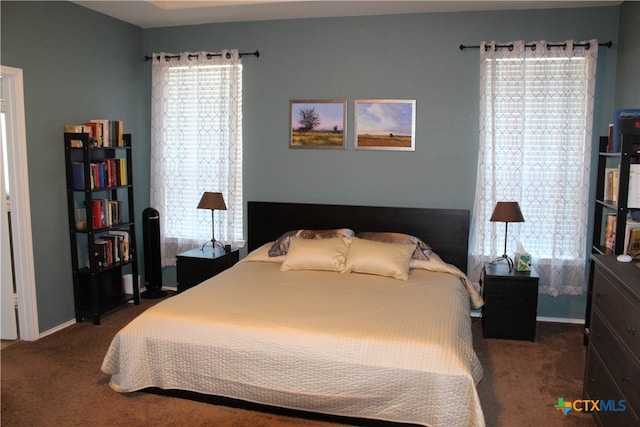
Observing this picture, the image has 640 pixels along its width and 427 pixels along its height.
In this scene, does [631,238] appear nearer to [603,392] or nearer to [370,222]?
[603,392]

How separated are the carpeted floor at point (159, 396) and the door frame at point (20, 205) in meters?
0.23

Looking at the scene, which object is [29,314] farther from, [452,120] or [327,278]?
[452,120]

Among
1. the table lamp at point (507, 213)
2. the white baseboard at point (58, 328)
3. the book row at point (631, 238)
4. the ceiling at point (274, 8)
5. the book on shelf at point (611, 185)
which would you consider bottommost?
the white baseboard at point (58, 328)

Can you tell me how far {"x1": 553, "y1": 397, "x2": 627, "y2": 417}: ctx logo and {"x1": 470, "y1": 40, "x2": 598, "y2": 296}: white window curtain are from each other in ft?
4.79

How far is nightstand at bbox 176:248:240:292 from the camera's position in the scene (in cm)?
450

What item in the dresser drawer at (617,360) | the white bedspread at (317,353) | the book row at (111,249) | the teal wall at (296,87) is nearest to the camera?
the dresser drawer at (617,360)

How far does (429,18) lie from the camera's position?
4.43m

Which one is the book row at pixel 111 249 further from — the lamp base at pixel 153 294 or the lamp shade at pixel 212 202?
the lamp shade at pixel 212 202

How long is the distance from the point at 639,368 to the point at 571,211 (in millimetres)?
2352

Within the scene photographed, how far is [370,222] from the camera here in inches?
182

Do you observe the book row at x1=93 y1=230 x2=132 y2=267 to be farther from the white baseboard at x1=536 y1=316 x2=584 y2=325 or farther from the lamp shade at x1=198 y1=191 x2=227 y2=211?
the white baseboard at x1=536 y1=316 x2=584 y2=325

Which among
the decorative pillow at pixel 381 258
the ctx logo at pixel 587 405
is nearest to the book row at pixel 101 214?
the decorative pillow at pixel 381 258

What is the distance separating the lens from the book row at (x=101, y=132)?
4109 mm

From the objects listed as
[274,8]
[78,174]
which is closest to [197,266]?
[78,174]
